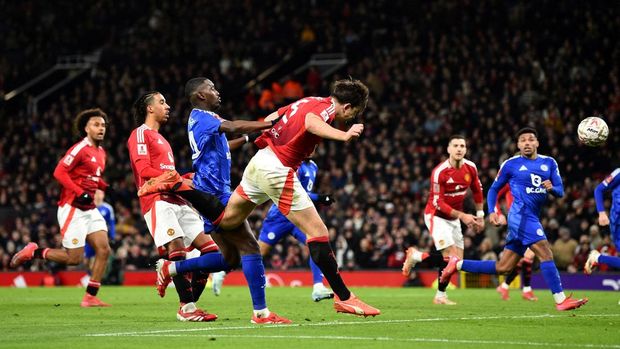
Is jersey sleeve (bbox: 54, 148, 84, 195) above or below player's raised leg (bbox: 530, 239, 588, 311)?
above

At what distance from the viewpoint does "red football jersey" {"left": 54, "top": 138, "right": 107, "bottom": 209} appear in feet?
48.6

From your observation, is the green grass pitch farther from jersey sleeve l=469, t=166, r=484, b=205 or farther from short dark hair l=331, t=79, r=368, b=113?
short dark hair l=331, t=79, r=368, b=113

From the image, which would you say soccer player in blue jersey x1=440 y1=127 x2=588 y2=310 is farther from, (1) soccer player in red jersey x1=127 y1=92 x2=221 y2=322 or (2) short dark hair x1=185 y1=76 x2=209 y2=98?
(2) short dark hair x1=185 y1=76 x2=209 y2=98

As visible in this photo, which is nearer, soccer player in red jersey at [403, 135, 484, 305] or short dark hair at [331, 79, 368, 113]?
short dark hair at [331, 79, 368, 113]

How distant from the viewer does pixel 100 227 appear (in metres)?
15.0

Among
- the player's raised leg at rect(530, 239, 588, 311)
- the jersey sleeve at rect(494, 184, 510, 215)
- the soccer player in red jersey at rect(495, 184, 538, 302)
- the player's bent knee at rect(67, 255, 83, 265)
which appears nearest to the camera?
the player's raised leg at rect(530, 239, 588, 311)

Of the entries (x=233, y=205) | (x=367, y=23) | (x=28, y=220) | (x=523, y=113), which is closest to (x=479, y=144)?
(x=523, y=113)

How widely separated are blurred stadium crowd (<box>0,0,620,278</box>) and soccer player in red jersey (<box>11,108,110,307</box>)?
33.1ft

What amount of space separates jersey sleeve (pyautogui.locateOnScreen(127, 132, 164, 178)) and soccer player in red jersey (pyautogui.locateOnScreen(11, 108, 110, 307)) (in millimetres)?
3229

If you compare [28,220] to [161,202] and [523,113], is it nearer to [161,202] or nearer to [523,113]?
[523,113]

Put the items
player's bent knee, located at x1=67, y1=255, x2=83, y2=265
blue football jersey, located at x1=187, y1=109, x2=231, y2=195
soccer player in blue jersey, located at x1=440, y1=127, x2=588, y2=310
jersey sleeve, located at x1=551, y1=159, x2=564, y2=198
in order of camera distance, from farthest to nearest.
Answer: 1. player's bent knee, located at x1=67, y1=255, x2=83, y2=265
2. jersey sleeve, located at x1=551, y1=159, x2=564, y2=198
3. soccer player in blue jersey, located at x1=440, y1=127, x2=588, y2=310
4. blue football jersey, located at x1=187, y1=109, x2=231, y2=195

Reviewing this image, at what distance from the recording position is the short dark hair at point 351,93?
9.82 metres

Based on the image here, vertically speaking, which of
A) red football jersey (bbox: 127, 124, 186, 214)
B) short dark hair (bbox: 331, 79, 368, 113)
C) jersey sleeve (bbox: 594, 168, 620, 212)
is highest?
short dark hair (bbox: 331, 79, 368, 113)

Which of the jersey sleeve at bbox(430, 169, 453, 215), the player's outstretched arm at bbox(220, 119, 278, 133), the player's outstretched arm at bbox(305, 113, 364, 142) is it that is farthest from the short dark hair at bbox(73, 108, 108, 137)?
the player's outstretched arm at bbox(305, 113, 364, 142)
